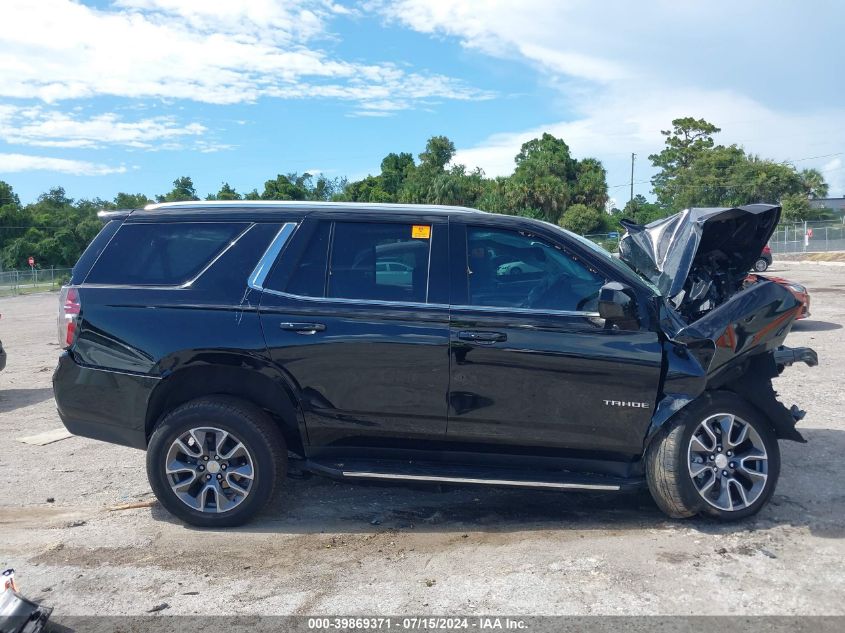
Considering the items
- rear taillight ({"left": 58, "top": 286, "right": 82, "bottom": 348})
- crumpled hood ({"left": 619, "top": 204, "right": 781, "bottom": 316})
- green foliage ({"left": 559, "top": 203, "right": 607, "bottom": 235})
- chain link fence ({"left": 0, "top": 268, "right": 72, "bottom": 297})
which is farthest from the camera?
green foliage ({"left": 559, "top": 203, "right": 607, "bottom": 235})

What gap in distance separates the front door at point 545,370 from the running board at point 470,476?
18 centimetres

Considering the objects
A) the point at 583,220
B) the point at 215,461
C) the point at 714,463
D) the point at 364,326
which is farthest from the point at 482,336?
the point at 583,220

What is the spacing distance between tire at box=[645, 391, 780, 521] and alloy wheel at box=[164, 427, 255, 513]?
8.51ft

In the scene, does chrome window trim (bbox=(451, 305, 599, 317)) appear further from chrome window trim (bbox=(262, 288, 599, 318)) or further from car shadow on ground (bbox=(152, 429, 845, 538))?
car shadow on ground (bbox=(152, 429, 845, 538))

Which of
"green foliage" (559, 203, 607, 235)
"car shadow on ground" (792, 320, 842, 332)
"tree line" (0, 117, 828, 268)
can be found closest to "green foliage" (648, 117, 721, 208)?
"tree line" (0, 117, 828, 268)

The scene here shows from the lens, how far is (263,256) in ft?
15.9

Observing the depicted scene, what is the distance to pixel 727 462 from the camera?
4.68 m

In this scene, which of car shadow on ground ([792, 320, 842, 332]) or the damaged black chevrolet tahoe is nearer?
the damaged black chevrolet tahoe

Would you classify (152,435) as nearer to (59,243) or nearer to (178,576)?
(178,576)

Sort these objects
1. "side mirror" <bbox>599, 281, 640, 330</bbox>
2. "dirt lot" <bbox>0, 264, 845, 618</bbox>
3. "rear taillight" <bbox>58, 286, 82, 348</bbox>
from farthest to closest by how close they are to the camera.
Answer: "rear taillight" <bbox>58, 286, 82, 348</bbox>, "side mirror" <bbox>599, 281, 640, 330</bbox>, "dirt lot" <bbox>0, 264, 845, 618</bbox>

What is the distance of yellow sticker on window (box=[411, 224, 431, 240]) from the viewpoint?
4801 mm

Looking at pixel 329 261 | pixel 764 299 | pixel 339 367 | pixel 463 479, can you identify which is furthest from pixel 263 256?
pixel 764 299

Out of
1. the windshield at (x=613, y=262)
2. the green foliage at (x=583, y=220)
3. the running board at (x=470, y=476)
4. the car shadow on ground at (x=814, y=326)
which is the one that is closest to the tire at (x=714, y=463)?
the running board at (x=470, y=476)

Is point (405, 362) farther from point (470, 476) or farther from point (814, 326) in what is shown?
point (814, 326)
